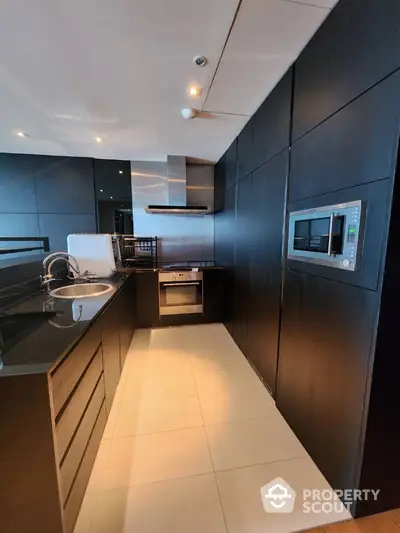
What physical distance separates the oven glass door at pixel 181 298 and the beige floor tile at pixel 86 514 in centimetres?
207

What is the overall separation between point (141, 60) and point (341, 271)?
167 cm

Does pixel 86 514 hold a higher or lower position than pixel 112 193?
lower

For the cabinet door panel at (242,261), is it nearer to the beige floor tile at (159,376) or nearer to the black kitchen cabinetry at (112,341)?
the beige floor tile at (159,376)

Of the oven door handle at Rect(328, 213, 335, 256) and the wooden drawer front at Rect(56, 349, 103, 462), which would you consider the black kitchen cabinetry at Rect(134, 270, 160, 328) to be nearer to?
the wooden drawer front at Rect(56, 349, 103, 462)

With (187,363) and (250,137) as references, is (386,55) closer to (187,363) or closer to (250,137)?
(250,137)

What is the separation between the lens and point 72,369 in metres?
0.97

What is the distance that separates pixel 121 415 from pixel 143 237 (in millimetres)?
2453

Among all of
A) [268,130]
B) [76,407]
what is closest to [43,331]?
[76,407]

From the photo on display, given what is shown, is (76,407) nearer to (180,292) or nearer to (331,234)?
(331,234)

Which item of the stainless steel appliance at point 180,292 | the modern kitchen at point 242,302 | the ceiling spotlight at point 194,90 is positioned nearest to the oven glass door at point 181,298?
the stainless steel appliance at point 180,292

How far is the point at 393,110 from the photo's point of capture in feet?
2.78

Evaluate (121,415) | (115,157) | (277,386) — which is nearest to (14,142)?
(115,157)

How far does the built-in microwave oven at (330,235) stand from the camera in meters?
1.00

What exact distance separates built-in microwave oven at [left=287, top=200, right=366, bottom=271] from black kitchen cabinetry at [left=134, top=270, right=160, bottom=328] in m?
1.99
